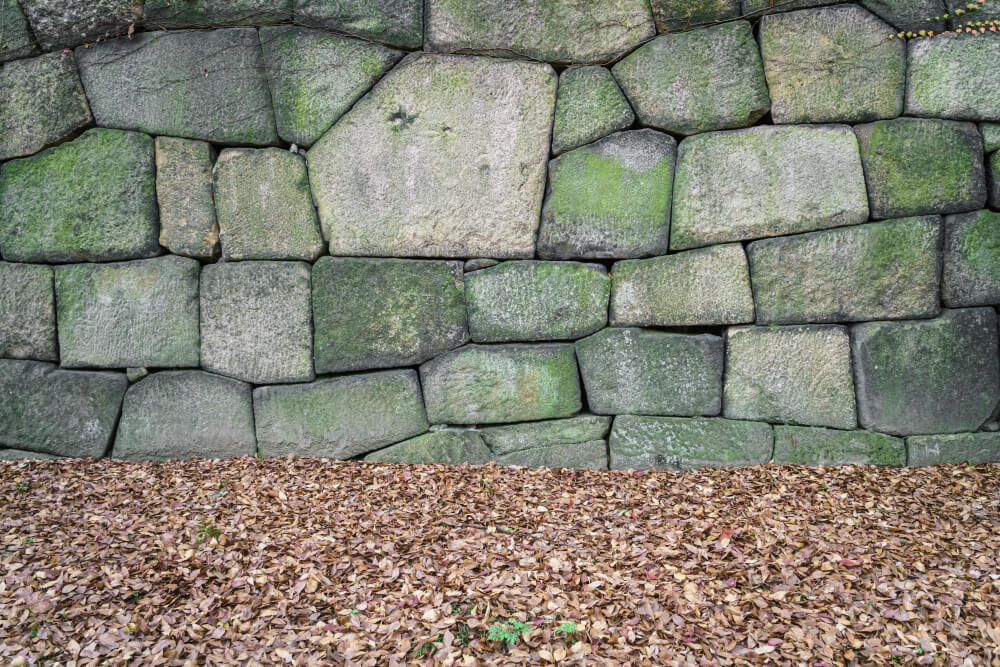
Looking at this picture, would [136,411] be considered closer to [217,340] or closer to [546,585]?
[217,340]

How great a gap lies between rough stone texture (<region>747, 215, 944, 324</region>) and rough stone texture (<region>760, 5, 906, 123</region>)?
0.60 meters

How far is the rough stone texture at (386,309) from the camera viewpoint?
11.4 ft

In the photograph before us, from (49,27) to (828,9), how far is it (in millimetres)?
4131

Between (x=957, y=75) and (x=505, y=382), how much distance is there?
2730 millimetres

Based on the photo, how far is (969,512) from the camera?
110 inches

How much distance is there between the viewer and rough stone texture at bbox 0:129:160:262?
350 cm

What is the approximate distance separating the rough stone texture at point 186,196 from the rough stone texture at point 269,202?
10cm

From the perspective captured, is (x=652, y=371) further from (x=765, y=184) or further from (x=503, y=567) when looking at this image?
(x=503, y=567)

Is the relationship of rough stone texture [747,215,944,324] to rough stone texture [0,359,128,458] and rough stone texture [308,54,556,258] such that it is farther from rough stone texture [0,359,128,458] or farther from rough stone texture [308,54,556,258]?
rough stone texture [0,359,128,458]

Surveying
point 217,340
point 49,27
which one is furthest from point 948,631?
point 49,27

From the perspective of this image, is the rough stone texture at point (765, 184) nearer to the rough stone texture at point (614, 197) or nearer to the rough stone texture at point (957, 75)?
the rough stone texture at point (614, 197)

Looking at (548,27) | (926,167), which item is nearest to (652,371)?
(926,167)

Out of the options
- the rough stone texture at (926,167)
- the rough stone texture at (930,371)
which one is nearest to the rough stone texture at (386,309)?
the rough stone texture at (930,371)

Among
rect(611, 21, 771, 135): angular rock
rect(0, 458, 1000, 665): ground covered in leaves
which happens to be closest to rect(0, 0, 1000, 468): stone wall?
rect(611, 21, 771, 135): angular rock
